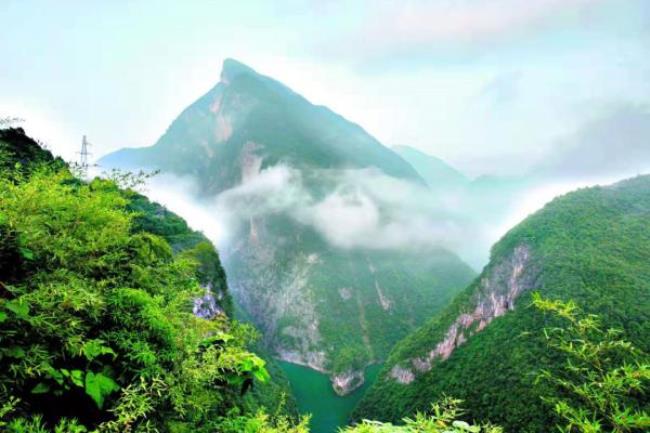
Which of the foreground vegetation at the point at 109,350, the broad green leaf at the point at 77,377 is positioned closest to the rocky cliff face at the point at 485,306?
the foreground vegetation at the point at 109,350

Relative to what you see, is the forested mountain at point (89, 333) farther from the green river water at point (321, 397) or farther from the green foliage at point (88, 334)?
the green river water at point (321, 397)

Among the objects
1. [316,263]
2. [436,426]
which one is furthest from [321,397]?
[436,426]

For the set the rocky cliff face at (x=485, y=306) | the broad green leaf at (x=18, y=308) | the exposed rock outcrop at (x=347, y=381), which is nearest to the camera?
the broad green leaf at (x=18, y=308)

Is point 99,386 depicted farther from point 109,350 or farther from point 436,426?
point 436,426

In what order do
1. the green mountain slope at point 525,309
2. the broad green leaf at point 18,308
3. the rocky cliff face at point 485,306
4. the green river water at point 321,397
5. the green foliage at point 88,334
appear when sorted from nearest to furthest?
the broad green leaf at point 18,308
the green foliage at point 88,334
the green mountain slope at point 525,309
the rocky cliff face at point 485,306
the green river water at point 321,397

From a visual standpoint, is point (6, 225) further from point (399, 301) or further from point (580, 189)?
Result: point (399, 301)

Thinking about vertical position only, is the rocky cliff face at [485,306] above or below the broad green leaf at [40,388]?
below
